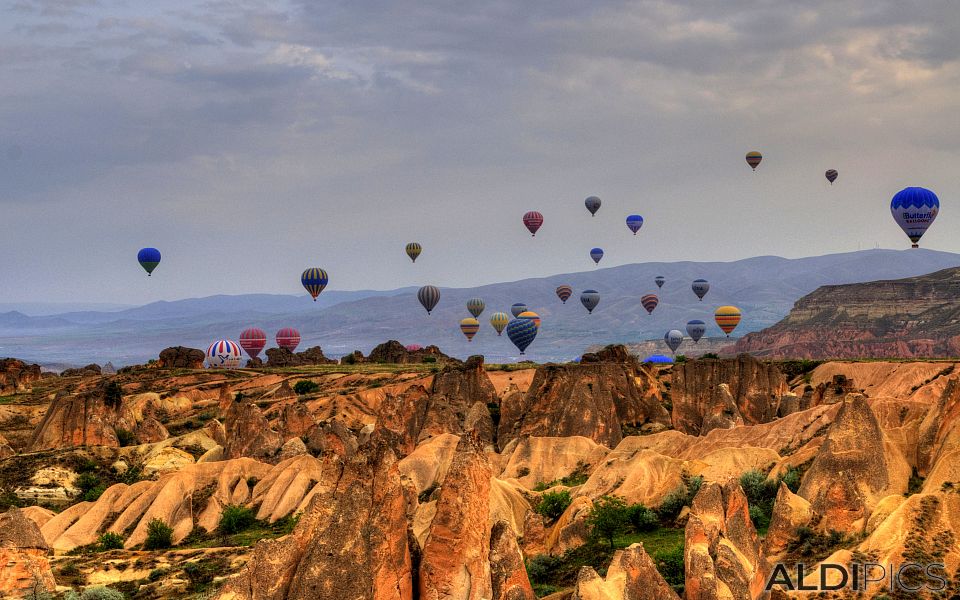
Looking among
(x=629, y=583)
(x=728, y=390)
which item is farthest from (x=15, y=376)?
(x=629, y=583)

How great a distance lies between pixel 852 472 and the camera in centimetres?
4753

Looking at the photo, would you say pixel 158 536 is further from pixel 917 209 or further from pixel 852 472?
pixel 917 209

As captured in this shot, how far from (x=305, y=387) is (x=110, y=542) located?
264 feet

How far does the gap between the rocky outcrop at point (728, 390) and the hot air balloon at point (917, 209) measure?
45707 millimetres

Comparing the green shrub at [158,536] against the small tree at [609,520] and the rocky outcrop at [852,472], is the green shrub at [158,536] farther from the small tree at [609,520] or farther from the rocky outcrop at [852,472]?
the rocky outcrop at [852,472]

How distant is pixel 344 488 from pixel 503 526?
7.16 metres

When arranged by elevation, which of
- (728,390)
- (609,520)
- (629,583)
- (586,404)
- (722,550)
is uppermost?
(586,404)

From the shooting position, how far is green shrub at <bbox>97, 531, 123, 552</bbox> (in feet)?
233

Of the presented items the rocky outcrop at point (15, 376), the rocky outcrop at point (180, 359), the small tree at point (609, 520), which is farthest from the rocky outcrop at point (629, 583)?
the rocky outcrop at point (180, 359)

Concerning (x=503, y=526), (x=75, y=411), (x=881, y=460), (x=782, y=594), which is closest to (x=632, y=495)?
(x=881, y=460)

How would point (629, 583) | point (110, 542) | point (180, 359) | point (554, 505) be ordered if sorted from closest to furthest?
1. point (629, 583)
2. point (554, 505)
3. point (110, 542)
4. point (180, 359)

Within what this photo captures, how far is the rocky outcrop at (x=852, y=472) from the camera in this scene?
45.8 m

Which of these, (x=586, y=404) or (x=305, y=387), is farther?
(x=305, y=387)

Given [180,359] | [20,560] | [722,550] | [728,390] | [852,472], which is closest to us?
[722,550]
